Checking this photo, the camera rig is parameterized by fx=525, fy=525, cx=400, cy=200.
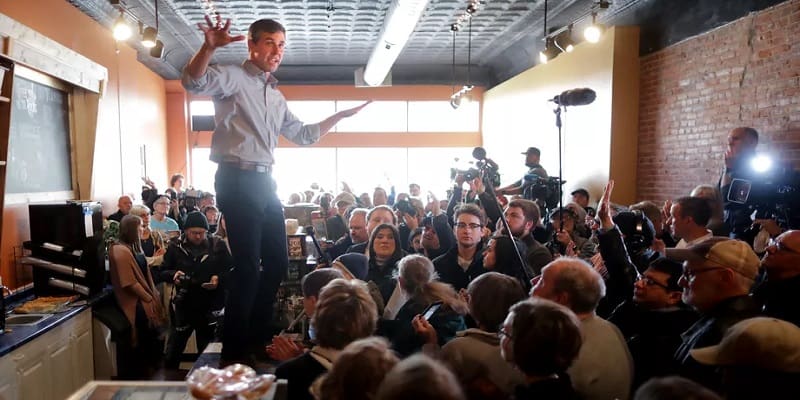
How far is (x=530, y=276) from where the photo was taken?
2871mm

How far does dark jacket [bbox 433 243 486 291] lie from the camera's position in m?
3.06

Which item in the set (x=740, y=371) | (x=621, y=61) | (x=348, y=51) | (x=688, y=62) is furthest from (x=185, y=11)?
(x=740, y=371)

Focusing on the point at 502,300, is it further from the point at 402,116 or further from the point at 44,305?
the point at 402,116

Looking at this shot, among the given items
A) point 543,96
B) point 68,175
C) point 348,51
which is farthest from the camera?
point 348,51

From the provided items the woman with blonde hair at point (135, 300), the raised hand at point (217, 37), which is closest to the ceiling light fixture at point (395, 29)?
the woman with blonde hair at point (135, 300)

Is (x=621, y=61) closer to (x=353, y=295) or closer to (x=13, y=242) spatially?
(x=353, y=295)

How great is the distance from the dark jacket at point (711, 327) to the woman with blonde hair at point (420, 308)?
0.84 metres

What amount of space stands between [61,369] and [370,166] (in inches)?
352

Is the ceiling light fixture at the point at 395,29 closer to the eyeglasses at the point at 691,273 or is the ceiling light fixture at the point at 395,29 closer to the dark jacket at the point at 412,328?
the dark jacket at the point at 412,328

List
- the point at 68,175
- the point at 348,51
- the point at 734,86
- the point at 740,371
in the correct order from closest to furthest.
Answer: the point at 740,371
the point at 734,86
the point at 68,175
the point at 348,51

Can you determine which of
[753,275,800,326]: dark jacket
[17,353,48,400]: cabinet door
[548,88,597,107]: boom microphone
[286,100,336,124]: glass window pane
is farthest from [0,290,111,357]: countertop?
[286,100,336,124]: glass window pane

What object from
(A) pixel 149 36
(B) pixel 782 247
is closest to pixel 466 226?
(B) pixel 782 247

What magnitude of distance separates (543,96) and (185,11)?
5384mm

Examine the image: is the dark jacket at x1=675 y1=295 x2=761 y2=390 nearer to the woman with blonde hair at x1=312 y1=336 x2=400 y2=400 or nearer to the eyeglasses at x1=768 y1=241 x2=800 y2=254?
the eyeglasses at x1=768 y1=241 x2=800 y2=254
